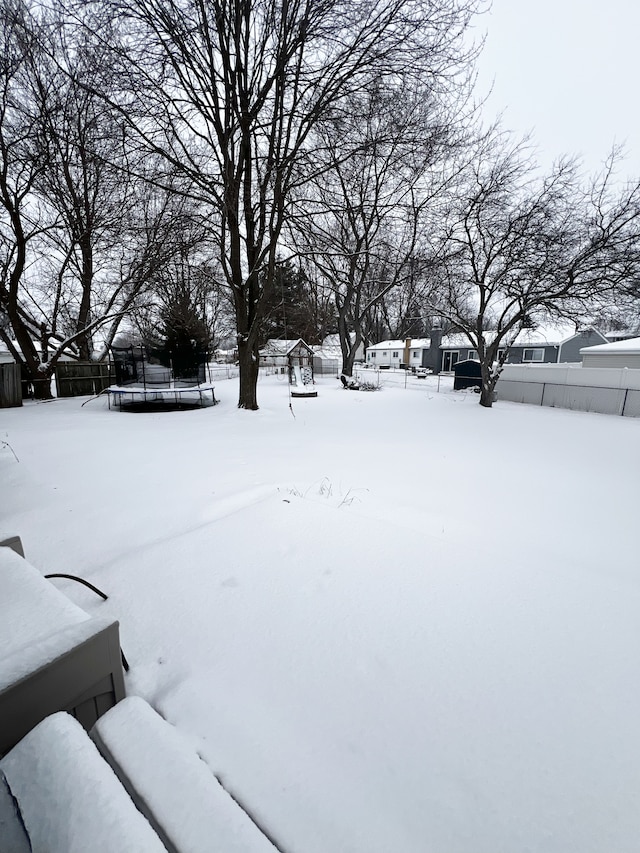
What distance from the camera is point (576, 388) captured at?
14.6 metres

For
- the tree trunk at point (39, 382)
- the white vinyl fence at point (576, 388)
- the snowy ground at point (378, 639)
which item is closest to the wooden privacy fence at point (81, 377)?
the tree trunk at point (39, 382)

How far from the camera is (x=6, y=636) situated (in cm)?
134

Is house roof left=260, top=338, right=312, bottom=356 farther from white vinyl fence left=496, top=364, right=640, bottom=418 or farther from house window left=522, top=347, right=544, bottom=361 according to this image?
white vinyl fence left=496, top=364, right=640, bottom=418

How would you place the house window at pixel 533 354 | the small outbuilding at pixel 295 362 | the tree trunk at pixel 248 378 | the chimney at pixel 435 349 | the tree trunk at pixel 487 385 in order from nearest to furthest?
1. the tree trunk at pixel 248 378
2. the tree trunk at pixel 487 385
3. the small outbuilding at pixel 295 362
4. the house window at pixel 533 354
5. the chimney at pixel 435 349

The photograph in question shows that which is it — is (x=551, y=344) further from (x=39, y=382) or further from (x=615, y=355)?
(x=39, y=382)

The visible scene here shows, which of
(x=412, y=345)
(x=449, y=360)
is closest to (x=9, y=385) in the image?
(x=449, y=360)

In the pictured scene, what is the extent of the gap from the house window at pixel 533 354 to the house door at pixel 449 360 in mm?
5318

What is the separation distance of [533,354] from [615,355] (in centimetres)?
1511

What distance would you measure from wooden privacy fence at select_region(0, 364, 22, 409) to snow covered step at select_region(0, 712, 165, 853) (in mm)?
13895

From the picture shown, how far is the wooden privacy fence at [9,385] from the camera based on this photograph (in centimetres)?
1157

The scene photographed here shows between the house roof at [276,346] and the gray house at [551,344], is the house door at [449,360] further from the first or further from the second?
the house roof at [276,346]

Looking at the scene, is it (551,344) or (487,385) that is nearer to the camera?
(487,385)

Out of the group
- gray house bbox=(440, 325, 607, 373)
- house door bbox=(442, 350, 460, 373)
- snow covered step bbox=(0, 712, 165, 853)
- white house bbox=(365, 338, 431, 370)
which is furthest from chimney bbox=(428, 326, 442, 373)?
snow covered step bbox=(0, 712, 165, 853)

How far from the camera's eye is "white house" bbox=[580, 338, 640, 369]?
15195 millimetres
